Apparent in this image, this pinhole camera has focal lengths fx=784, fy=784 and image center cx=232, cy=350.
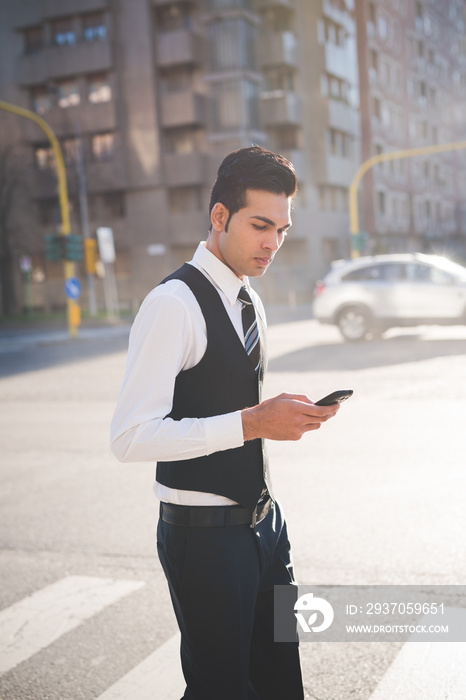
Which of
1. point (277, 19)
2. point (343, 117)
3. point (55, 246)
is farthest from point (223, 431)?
point (343, 117)

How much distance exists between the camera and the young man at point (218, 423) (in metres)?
1.94

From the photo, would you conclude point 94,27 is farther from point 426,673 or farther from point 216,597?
point 216,597

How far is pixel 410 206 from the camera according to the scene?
57.7m

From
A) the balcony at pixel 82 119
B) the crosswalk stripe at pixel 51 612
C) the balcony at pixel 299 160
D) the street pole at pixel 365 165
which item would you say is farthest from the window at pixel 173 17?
the crosswalk stripe at pixel 51 612

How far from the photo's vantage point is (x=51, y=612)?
392cm

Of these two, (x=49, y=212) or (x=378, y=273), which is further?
(x=49, y=212)

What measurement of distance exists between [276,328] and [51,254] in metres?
6.72

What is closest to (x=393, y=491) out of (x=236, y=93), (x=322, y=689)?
(x=322, y=689)

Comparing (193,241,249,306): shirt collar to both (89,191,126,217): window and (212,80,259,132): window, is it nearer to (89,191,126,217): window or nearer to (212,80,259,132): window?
(212,80,259,132): window

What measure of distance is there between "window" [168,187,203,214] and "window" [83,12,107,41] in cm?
912

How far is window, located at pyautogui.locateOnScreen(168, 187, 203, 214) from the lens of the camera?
41688mm

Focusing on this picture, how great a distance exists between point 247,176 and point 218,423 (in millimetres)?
663

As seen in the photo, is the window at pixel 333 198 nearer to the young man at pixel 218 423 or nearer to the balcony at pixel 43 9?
the balcony at pixel 43 9

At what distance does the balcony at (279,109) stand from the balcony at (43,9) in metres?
9.88
